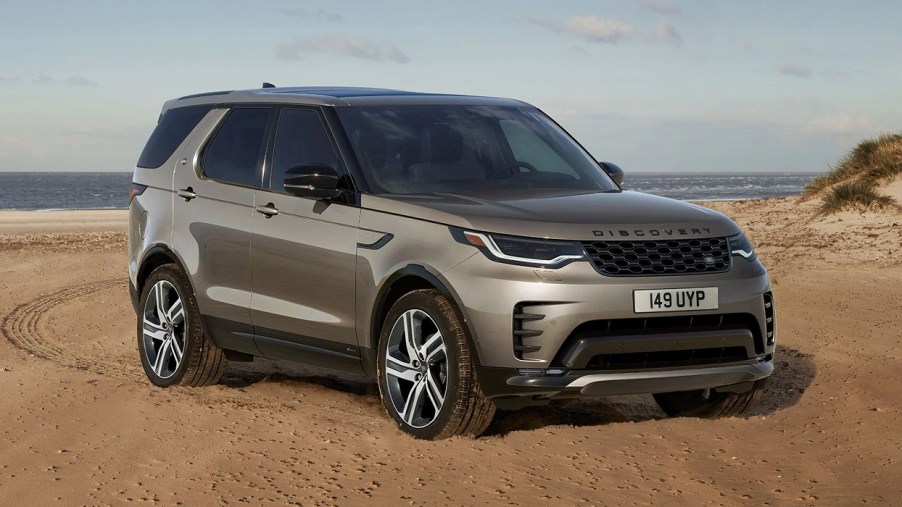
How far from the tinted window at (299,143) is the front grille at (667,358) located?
6.89 feet

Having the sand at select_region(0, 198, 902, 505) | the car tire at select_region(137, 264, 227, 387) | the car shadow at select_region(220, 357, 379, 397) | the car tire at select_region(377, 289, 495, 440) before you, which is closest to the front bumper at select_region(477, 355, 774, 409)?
the car tire at select_region(377, 289, 495, 440)

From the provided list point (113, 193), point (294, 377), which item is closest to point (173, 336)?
point (294, 377)

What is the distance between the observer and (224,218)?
8.07m

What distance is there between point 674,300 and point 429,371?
130 centimetres

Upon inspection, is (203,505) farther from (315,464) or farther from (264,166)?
(264,166)

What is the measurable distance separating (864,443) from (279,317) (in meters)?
3.33

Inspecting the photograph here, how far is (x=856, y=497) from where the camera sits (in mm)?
5672

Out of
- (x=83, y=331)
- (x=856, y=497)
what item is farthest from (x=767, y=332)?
(x=83, y=331)

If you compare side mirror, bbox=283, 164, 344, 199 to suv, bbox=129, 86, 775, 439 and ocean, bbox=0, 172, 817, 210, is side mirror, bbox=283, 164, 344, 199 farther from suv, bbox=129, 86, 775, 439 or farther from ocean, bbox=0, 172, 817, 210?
ocean, bbox=0, 172, 817, 210

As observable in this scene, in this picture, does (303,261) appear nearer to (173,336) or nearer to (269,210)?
(269,210)

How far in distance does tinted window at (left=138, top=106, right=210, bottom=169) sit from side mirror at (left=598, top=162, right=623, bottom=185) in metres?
2.72

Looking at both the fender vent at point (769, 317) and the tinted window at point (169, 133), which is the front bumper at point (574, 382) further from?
the tinted window at point (169, 133)

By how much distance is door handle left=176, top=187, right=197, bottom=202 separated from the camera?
845cm

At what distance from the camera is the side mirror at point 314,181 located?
7082 millimetres
